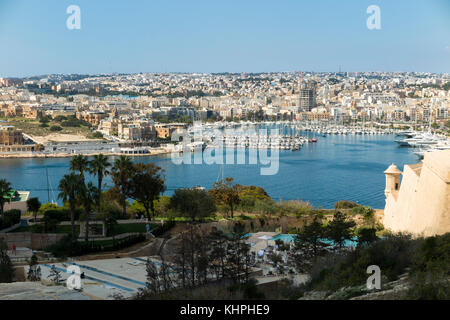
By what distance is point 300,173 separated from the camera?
56.5ft

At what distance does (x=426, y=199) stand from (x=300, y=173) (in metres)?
12.7

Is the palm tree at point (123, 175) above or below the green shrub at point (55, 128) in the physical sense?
above

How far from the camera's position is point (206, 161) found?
20.3 metres

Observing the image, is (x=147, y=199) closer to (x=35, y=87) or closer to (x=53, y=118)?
(x=53, y=118)

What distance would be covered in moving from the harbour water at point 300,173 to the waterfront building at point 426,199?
638 centimetres

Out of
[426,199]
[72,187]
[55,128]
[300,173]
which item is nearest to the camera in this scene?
[426,199]

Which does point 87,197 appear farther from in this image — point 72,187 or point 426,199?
point 426,199

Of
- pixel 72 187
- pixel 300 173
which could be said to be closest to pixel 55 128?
pixel 300 173

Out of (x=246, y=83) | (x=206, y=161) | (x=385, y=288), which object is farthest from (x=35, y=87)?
(x=385, y=288)

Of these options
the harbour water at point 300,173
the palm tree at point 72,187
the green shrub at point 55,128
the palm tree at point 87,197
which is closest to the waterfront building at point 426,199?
the palm tree at point 87,197

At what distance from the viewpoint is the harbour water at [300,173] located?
13.8 m

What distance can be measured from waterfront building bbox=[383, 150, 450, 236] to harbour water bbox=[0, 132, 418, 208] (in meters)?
6.38

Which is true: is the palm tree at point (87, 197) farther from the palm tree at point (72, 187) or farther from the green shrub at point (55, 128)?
the green shrub at point (55, 128)

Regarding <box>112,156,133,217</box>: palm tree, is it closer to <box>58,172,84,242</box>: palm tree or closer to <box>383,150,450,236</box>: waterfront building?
<box>58,172,84,242</box>: palm tree
